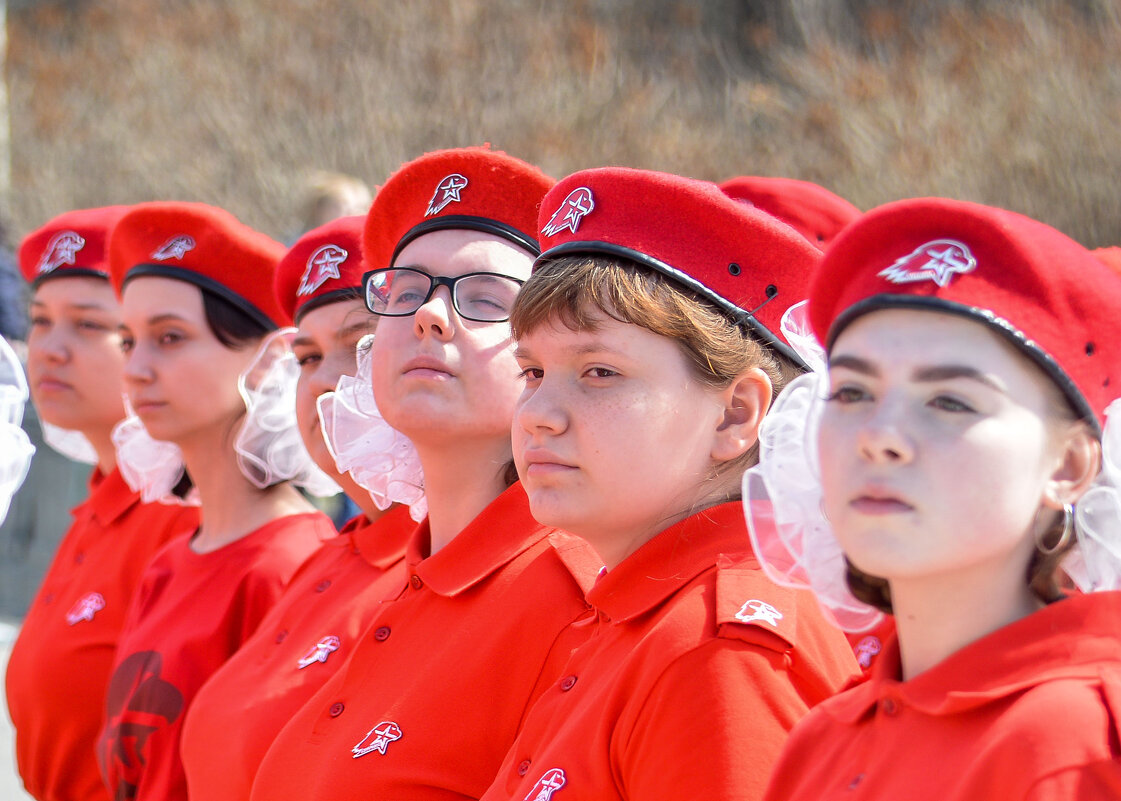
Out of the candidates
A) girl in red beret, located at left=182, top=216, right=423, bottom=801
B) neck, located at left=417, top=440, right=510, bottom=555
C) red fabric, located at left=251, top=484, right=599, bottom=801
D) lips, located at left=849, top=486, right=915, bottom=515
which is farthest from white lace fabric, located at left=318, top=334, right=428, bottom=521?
lips, located at left=849, top=486, right=915, bottom=515

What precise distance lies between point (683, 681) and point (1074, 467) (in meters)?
0.57

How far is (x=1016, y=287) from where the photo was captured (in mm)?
1530

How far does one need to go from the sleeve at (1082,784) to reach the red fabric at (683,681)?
0.47 meters

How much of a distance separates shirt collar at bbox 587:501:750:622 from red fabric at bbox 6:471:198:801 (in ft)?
7.45

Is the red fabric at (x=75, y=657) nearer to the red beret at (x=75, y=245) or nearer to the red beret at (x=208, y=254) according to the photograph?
the red beret at (x=208, y=254)

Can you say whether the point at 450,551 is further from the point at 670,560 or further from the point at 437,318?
the point at 670,560

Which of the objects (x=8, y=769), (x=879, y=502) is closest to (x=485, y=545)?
(x=879, y=502)

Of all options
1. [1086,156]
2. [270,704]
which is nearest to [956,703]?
[270,704]

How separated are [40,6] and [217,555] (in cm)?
1408

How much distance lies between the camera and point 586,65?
1305cm

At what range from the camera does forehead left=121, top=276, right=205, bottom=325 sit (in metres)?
3.87

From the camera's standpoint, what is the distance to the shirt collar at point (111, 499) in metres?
4.39

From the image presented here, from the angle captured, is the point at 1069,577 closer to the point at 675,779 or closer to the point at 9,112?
the point at 675,779

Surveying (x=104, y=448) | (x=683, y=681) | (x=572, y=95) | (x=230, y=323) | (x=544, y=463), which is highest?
(x=572, y=95)
